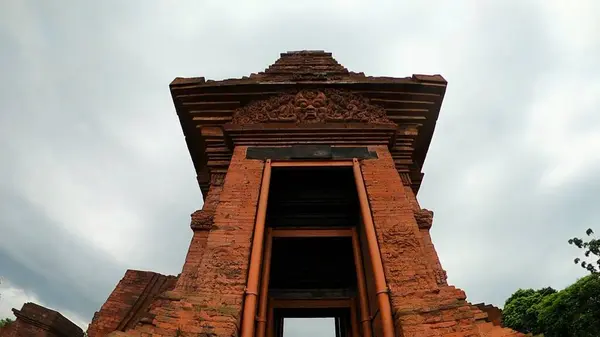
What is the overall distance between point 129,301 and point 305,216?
3399mm

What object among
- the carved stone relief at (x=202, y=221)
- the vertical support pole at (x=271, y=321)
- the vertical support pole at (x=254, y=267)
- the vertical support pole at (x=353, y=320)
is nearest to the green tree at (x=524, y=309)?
the vertical support pole at (x=353, y=320)

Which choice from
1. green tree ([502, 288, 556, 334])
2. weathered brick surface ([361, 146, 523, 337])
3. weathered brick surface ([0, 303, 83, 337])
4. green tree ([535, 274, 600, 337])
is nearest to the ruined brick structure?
weathered brick surface ([361, 146, 523, 337])

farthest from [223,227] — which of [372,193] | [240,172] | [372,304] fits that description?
[372,304]

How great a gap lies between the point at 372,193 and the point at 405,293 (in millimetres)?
1647

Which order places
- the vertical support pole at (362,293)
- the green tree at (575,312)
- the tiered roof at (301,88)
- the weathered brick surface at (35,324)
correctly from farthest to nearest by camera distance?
the green tree at (575,312) → the tiered roof at (301,88) → the vertical support pole at (362,293) → the weathered brick surface at (35,324)

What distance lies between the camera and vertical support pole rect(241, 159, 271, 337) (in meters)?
4.44

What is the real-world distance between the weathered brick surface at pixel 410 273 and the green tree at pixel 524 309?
25674 mm

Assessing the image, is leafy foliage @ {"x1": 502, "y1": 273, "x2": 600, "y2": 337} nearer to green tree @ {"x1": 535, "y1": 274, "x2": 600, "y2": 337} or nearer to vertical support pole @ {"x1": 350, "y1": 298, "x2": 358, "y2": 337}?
green tree @ {"x1": 535, "y1": 274, "x2": 600, "y2": 337}

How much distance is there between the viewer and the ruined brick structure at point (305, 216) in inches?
179

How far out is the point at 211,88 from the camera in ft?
24.4

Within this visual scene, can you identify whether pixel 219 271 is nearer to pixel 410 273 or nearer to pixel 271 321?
pixel 410 273

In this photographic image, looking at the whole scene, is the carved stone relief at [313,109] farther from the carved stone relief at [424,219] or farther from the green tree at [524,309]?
the green tree at [524,309]

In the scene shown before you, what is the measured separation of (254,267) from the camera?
16.3 ft

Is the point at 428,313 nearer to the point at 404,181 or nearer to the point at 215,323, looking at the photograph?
the point at 215,323
